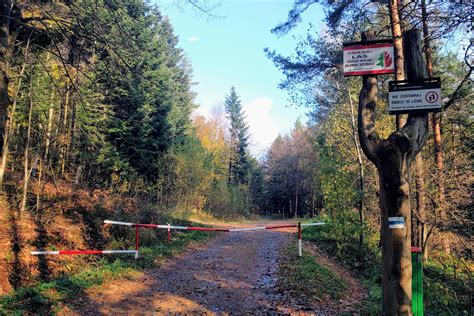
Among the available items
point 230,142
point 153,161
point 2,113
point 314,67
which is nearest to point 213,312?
point 2,113

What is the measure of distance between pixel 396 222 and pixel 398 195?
1.10 ft

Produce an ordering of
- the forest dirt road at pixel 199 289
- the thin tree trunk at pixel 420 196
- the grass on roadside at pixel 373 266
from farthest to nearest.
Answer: the thin tree trunk at pixel 420 196, the grass on roadside at pixel 373 266, the forest dirt road at pixel 199 289

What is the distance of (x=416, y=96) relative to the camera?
4.43m

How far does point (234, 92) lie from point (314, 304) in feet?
158

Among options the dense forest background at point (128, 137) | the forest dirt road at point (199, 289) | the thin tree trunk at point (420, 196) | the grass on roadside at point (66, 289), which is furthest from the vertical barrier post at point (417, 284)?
the thin tree trunk at point (420, 196)

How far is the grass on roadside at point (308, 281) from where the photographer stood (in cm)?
703

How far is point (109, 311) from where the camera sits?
586 cm

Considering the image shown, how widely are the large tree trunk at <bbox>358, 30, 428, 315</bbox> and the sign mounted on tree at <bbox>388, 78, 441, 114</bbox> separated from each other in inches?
4.8

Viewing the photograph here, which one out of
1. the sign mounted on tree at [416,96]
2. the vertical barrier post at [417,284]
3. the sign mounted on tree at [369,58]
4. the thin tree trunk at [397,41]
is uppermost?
the thin tree trunk at [397,41]

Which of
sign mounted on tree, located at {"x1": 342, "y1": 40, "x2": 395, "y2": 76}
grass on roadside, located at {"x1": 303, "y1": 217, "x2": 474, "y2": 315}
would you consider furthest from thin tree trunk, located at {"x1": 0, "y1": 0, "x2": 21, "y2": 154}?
grass on roadside, located at {"x1": 303, "y1": 217, "x2": 474, "y2": 315}

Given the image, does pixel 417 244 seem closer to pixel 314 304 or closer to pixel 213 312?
pixel 314 304

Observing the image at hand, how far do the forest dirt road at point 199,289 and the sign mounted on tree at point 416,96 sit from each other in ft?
12.8

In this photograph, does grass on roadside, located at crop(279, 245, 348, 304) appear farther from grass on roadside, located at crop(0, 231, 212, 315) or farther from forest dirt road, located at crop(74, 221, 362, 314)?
grass on roadside, located at crop(0, 231, 212, 315)

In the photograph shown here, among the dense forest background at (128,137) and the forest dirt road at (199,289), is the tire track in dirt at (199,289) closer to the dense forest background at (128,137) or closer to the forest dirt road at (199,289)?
the forest dirt road at (199,289)
